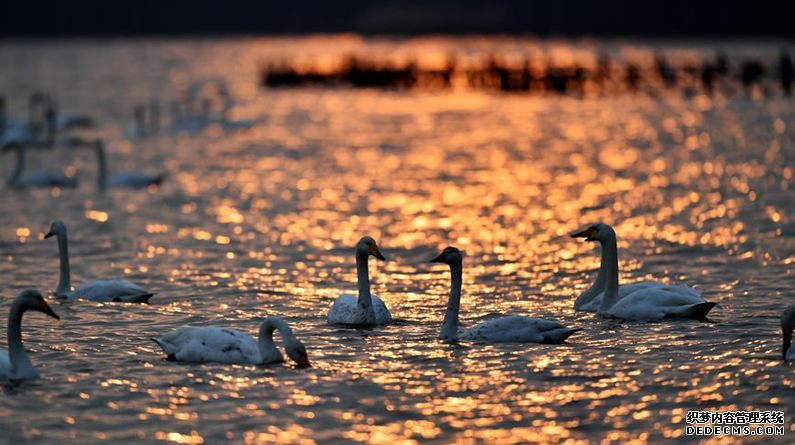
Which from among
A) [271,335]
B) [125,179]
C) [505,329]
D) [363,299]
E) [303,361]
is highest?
[125,179]

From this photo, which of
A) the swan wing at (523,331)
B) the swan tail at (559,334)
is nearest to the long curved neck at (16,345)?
the swan wing at (523,331)

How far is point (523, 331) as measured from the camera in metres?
11.3

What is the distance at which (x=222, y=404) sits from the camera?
31.6 ft

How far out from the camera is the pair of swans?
11.4 m

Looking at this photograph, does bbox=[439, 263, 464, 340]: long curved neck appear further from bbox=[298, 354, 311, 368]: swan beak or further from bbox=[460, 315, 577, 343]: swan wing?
bbox=[298, 354, 311, 368]: swan beak

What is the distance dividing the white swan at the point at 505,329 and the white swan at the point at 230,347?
1506mm

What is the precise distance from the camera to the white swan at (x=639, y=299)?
40.3 ft

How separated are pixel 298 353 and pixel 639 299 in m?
3.54

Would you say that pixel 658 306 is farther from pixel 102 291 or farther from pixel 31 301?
pixel 31 301

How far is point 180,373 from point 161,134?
29699 millimetres

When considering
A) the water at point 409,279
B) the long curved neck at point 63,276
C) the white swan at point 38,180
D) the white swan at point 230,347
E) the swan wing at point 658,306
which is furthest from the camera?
the white swan at point 38,180

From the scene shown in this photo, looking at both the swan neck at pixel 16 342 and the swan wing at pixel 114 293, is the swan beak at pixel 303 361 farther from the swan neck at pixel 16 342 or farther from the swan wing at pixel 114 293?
the swan wing at pixel 114 293

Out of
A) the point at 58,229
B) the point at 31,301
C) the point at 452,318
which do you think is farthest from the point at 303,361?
the point at 58,229

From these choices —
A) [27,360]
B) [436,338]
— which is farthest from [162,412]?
[436,338]
